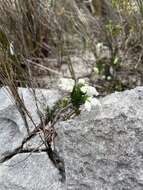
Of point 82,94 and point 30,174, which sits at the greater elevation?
point 82,94

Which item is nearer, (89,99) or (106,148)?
(106,148)

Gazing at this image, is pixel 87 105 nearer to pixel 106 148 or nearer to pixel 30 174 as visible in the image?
pixel 106 148

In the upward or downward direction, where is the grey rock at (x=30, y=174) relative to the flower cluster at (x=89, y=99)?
downward

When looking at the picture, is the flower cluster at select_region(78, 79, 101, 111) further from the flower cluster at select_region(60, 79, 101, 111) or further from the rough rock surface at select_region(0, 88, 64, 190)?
the rough rock surface at select_region(0, 88, 64, 190)

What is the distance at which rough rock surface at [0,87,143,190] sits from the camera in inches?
71.7

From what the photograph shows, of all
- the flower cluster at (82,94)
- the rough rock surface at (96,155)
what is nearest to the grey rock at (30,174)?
the rough rock surface at (96,155)

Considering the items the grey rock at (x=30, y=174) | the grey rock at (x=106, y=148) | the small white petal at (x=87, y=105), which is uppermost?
the small white petal at (x=87, y=105)

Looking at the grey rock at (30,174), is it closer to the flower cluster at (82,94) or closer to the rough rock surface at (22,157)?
the rough rock surface at (22,157)

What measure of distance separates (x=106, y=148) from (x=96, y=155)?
0.17 feet

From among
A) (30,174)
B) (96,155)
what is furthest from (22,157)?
(96,155)

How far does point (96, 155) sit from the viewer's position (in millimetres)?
1860

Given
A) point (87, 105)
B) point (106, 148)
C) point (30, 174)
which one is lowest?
point (30, 174)

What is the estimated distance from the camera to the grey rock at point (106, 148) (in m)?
1.81

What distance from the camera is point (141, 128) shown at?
1.83 meters
